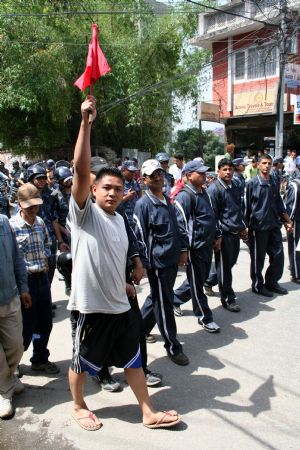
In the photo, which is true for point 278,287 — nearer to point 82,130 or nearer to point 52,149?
point 82,130

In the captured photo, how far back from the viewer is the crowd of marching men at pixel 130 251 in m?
2.78

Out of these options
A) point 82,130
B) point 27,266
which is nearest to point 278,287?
point 27,266

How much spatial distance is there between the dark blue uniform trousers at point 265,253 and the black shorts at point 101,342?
3286mm

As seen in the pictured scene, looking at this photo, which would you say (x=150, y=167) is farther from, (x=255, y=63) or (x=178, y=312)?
(x=255, y=63)

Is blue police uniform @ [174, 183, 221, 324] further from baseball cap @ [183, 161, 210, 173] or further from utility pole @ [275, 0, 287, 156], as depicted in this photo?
utility pole @ [275, 0, 287, 156]

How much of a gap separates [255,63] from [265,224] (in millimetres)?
14438

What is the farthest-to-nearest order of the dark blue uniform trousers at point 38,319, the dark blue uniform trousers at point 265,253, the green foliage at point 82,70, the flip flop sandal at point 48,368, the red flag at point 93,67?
the green foliage at point 82,70 → the dark blue uniform trousers at point 265,253 → the flip flop sandal at point 48,368 → the dark blue uniform trousers at point 38,319 → the red flag at point 93,67

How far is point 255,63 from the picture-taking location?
711 inches

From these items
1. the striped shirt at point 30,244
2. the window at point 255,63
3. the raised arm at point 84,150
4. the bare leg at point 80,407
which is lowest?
the bare leg at point 80,407

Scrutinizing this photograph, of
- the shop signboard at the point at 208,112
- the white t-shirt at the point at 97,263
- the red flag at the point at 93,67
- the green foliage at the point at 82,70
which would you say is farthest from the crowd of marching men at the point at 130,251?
the shop signboard at the point at 208,112

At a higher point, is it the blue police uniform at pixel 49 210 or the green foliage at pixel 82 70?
the green foliage at pixel 82 70

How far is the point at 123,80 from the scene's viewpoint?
Answer: 1702 centimetres

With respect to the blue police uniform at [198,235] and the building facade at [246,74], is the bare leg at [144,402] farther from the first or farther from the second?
the building facade at [246,74]

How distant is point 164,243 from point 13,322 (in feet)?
4.70
